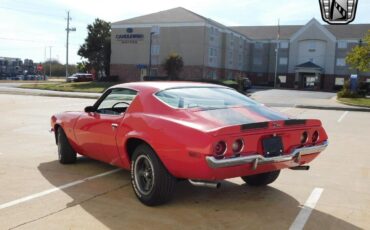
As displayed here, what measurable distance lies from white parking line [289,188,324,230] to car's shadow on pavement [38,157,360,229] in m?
0.06

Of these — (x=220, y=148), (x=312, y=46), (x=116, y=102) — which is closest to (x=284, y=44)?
(x=312, y=46)

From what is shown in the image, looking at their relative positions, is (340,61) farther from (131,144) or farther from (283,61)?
(131,144)

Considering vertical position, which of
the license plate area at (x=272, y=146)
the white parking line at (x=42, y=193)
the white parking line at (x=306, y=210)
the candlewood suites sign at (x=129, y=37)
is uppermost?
the candlewood suites sign at (x=129, y=37)

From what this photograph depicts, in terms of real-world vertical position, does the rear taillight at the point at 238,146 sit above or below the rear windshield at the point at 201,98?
below

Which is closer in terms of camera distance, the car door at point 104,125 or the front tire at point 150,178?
the front tire at point 150,178

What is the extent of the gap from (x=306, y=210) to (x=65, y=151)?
3.98m

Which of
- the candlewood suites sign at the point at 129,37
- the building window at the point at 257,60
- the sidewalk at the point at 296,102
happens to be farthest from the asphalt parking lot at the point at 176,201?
the building window at the point at 257,60

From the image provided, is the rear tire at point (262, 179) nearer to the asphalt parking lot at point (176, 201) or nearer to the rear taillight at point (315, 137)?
the asphalt parking lot at point (176, 201)

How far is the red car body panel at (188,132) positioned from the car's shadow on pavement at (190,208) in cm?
45

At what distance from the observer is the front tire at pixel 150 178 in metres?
4.77

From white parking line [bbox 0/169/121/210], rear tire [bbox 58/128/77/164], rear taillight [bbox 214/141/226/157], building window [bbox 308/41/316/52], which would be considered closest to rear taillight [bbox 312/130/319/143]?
rear taillight [bbox 214/141/226/157]

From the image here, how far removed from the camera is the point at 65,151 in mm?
7031

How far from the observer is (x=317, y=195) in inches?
221

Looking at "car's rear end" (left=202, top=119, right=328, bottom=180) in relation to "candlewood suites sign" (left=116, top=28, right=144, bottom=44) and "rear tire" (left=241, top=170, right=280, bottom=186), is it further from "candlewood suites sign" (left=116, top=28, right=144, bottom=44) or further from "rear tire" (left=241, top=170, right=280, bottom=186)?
"candlewood suites sign" (left=116, top=28, right=144, bottom=44)
